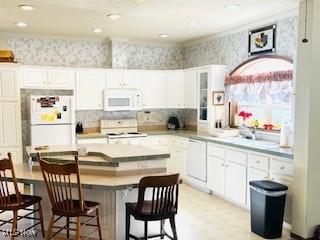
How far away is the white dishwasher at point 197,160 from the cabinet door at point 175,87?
117cm

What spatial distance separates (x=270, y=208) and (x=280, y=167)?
541 millimetres

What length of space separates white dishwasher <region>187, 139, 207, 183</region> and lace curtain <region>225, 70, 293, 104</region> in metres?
0.98

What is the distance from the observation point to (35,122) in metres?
5.68

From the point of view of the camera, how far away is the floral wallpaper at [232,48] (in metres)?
4.58

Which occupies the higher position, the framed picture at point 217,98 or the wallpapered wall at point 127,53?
the wallpapered wall at point 127,53

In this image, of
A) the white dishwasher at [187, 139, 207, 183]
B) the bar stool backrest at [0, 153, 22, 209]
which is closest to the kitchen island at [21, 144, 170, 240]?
the bar stool backrest at [0, 153, 22, 209]

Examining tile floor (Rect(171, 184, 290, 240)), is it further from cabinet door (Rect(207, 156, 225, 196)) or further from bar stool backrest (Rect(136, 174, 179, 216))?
bar stool backrest (Rect(136, 174, 179, 216))

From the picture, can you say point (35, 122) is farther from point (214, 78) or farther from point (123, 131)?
point (214, 78)

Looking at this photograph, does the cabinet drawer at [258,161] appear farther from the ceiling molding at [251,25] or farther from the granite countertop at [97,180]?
the ceiling molding at [251,25]

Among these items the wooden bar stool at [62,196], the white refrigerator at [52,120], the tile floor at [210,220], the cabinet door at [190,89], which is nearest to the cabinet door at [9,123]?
the white refrigerator at [52,120]

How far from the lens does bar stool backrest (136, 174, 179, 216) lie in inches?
116

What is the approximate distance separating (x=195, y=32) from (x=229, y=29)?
1.99ft

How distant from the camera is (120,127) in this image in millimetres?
6785

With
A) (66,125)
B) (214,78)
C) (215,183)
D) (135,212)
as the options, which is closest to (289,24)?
(214,78)
